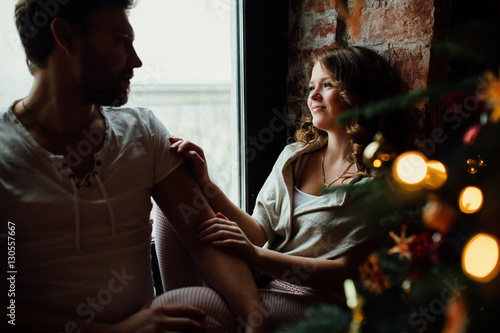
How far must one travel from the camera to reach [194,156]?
123 cm

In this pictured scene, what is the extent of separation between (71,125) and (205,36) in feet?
2.29

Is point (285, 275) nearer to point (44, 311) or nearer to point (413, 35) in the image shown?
Result: point (44, 311)

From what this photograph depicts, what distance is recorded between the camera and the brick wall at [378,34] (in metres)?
1.36

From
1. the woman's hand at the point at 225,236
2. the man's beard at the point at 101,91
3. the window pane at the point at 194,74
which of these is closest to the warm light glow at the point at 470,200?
the woman's hand at the point at 225,236

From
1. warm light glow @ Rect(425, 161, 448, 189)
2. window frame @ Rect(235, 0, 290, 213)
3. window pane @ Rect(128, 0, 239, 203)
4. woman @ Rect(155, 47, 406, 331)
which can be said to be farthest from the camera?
window frame @ Rect(235, 0, 290, 213)

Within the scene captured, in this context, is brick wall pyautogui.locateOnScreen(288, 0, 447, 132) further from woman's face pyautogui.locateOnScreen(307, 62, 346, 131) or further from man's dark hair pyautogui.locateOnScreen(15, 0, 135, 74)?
man's dark hair pyautogui.locateOnScreen(15, 0, 135, 74)

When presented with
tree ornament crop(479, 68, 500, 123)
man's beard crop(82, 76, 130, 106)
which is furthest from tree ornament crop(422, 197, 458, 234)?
man's beard crop(82, 76, 130, 106)

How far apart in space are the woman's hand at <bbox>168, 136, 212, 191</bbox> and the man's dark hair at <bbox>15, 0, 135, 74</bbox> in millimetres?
379

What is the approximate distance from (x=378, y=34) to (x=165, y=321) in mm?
1154

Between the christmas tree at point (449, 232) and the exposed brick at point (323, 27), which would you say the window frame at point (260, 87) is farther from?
the christmas tree at point (449, 232)

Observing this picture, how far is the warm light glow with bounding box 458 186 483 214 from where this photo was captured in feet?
1.79

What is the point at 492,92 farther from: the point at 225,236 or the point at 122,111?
the point at 122,111

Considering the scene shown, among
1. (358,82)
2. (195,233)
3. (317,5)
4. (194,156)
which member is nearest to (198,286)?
(195,233)

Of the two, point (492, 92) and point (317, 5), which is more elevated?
point (317, 5)
